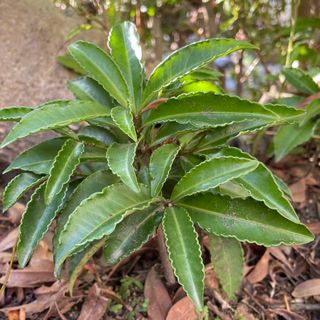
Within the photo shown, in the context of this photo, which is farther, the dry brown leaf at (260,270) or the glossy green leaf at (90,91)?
the dry brown leaf at (260,270)

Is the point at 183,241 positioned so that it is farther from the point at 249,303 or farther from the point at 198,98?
the point at 249,303

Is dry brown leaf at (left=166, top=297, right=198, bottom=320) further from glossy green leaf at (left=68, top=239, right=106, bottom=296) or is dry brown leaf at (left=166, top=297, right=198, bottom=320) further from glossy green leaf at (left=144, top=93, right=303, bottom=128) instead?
glossy green leaf at (left=144, top=93, right=303, bottom=128)

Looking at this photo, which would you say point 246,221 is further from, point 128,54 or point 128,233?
point 128,54

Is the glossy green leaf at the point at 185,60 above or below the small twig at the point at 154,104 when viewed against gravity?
above

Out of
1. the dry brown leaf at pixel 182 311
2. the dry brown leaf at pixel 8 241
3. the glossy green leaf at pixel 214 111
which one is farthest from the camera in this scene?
the dry brown leaf at pixel 8 241

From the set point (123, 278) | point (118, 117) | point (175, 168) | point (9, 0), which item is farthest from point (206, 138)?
point (9, 0)

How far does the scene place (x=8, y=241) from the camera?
1.47m

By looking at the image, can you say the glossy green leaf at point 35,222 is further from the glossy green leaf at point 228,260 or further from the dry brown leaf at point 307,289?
the dry brown leaf at point 307,289

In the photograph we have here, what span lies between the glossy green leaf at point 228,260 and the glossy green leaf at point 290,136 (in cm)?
47

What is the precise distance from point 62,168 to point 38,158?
0.15m

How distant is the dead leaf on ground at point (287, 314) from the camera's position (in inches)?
51.0

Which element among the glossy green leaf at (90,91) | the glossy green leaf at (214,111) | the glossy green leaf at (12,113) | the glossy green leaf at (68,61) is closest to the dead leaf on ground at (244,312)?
the glossy green leaf at (214,111)

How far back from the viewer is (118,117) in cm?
99

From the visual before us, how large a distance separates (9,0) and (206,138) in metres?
1.18
